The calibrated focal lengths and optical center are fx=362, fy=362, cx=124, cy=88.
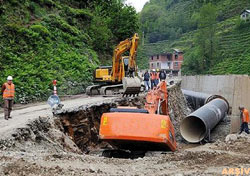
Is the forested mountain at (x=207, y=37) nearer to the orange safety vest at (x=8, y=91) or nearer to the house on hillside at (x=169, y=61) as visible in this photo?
the house on hillside at (x=169, y=61)

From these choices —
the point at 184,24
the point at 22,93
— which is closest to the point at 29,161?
the point at 22,93

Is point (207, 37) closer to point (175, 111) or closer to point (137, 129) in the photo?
point (175, 111)

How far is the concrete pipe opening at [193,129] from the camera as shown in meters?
16.6

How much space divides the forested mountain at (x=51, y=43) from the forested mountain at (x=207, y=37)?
2982cm

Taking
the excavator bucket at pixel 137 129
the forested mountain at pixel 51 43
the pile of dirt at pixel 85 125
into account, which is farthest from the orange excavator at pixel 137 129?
the forested mountain at pixel 51 43

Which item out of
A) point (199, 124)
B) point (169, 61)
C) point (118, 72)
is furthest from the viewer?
point (169, 61)

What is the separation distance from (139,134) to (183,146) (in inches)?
287

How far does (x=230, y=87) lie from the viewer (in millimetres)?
24859

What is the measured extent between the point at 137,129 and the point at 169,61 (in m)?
75.1

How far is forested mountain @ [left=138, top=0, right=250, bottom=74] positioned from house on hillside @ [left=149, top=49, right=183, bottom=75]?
222 centimetres

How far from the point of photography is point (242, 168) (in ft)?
22.1

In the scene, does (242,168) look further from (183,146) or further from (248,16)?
(248,16)

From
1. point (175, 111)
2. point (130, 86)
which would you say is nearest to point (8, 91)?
point (130, 86)

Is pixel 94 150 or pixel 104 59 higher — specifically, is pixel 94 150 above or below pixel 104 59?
below
